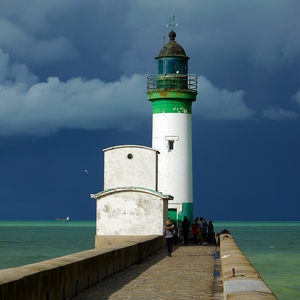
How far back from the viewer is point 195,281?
54.3 ft

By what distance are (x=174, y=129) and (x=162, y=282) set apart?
20893 millimetres

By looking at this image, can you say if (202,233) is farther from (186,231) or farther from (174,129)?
(174,129)

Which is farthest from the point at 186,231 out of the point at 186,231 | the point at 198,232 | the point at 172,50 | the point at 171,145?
the point at 172,50

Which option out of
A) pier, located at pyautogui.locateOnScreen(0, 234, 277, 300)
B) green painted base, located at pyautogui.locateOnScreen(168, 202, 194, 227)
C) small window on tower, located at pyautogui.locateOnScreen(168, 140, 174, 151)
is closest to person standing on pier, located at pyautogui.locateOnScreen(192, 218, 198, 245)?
green painted base, located at pyautogui.locateOnScreen(168, 202, 194, 227)

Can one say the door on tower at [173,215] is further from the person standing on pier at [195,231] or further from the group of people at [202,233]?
the person standing on pier at [195,231]

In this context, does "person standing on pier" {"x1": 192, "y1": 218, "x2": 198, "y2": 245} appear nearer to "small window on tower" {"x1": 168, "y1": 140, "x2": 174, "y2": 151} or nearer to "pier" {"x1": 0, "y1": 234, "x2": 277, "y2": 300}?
"small window on tower" {"x1": 168, "y1": 140, "x2": 174, "y2": 151}

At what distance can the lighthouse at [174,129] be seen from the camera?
119 feet

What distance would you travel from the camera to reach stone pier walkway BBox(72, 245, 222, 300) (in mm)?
13930

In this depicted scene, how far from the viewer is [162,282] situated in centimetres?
1608

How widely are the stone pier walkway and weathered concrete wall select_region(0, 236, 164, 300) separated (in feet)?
0.66

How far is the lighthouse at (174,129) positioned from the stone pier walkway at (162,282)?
12.9 meters

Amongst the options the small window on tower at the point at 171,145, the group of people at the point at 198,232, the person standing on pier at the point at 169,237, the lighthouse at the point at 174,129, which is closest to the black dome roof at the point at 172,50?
the lighthouse at the point at 174,129

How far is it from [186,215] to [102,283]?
67.5 feet

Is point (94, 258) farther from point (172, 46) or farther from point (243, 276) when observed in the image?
point (172, 46)
